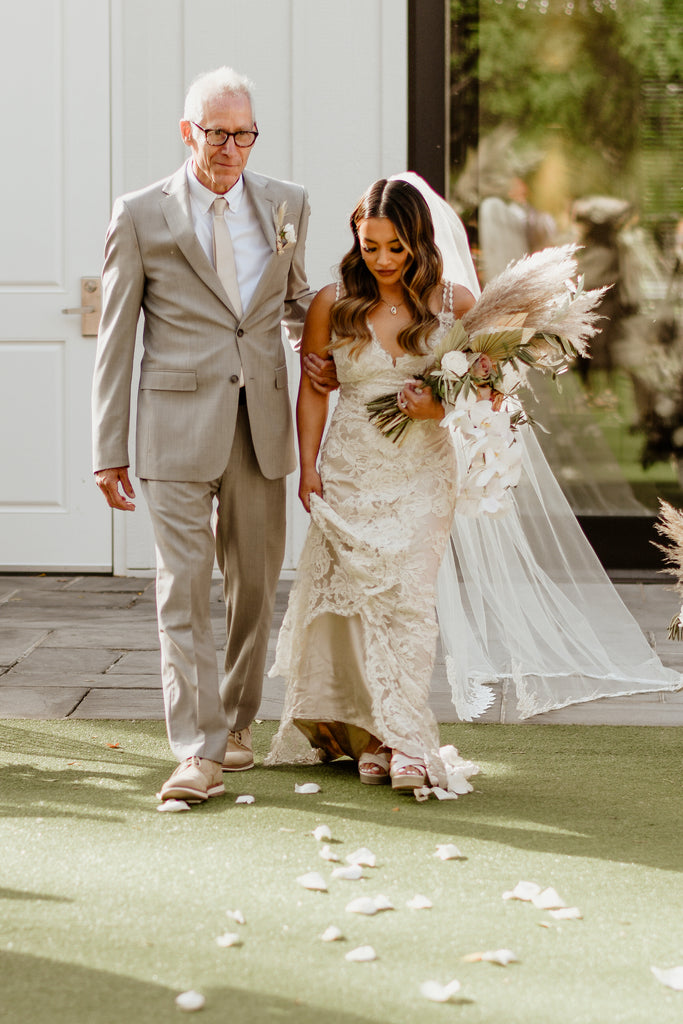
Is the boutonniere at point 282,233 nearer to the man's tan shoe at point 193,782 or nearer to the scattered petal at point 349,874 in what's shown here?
the man's tan shoe at point 193,782

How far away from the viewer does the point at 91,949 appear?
2.75 meters

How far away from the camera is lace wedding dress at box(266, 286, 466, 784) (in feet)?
12.9

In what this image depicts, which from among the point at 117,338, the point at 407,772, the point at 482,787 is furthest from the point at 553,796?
the point at 117,338

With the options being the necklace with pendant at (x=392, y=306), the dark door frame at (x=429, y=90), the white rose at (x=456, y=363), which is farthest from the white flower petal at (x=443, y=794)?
the dark door frame at (x=429, y=90)

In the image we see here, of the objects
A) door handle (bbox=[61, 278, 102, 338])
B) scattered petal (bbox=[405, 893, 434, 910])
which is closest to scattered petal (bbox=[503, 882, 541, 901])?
scattered petal (bbox=[405, 893, 434, 910])

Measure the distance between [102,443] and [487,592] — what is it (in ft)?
5.56

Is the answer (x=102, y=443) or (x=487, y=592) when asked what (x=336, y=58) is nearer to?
(x=487, y=592)

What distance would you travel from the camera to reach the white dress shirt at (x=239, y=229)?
3922mm

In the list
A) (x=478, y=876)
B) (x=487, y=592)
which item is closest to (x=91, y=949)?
(x=478, y=876)

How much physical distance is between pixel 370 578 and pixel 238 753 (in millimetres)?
630

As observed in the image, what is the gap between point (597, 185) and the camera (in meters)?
7.34

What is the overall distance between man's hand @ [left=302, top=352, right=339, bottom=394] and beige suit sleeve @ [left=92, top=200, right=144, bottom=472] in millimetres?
501

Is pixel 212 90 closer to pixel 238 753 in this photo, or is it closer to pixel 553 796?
pixel 238 753

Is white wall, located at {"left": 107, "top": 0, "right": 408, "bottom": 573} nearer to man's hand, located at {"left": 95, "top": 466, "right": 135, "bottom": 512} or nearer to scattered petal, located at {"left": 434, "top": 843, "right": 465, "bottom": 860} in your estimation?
man's hand, located at {"left": 95, "top": 466, "right": 135, "bottom": 512}
